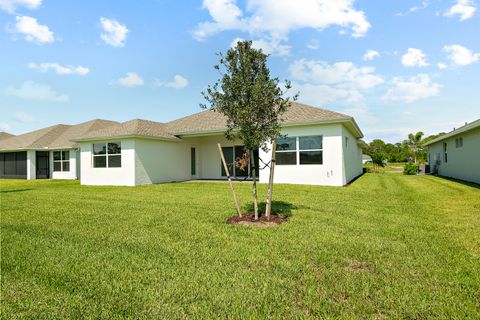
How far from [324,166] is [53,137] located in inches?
995

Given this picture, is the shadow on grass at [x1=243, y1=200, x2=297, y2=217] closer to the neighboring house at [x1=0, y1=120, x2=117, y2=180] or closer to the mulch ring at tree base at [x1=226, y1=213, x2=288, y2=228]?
the mulch ring at tree base at [x1=226, y1=213, x2=288, y2=228]

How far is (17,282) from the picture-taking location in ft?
12.2

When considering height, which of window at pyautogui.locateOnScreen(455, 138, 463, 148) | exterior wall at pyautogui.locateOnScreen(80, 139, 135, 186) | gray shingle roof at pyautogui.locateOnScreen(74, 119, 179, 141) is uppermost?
gray shingle roof at pyautogui.locateOnScreen(74, 119, 179, 141)

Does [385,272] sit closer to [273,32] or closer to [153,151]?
[273,32]

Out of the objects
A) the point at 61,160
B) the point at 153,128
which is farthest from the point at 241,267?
the point at 61,160

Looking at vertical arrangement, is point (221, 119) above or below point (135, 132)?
above

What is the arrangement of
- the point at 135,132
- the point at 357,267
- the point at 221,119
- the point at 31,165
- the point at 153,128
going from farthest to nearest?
1. the point at 31,165
2. the point at 221,119
3. the point at 153,128
4. the point at 135,132
5. the point at 357,267

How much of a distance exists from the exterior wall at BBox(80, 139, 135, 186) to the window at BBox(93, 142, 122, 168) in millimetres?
251

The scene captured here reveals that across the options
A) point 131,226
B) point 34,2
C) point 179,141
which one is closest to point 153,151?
point 179,141

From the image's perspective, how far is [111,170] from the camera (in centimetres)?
1795

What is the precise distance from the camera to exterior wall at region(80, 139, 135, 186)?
56.5ft

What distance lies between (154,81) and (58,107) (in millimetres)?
10302

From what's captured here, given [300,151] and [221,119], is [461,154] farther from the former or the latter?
[221,119]

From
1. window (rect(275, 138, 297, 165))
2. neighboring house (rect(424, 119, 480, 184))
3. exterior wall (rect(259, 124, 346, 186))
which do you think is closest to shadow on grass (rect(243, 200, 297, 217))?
exterior wall (rect(259, 124, 346, 186))
